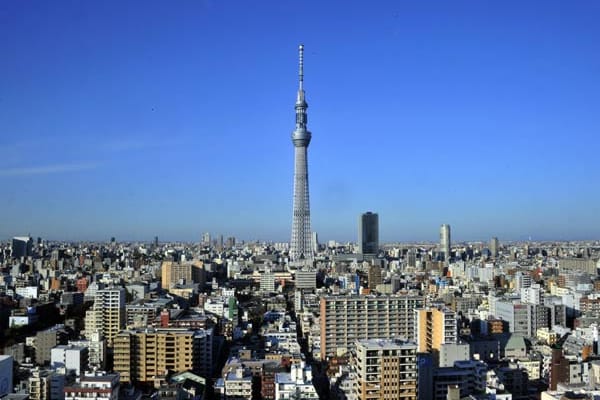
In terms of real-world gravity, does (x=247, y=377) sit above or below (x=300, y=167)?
below

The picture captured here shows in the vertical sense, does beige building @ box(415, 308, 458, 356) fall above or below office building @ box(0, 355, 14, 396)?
above

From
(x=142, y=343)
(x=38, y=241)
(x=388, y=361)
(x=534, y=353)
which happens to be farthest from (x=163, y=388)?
(x=38, y=241)

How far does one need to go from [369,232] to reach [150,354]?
2867cm

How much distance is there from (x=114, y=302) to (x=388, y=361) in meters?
6.55

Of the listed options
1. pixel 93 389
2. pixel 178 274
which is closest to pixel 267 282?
pixel 178 274

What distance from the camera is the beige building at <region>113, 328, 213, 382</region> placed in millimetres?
8797

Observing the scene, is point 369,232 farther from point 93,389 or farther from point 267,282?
point 93,389

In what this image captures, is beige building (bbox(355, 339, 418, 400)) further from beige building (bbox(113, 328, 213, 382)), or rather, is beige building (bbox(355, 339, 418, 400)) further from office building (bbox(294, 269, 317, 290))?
office building (bbox(294, 269, 317, 290))

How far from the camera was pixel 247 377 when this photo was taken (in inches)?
314

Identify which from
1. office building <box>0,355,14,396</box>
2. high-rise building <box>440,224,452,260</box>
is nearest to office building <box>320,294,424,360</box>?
office building <box>0,355,14,396</box>

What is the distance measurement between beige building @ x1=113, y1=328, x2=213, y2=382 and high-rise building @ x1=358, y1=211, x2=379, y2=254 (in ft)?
92.3

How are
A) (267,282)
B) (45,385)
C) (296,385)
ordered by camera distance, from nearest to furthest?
(296,385)
(45,385)
(267,282)

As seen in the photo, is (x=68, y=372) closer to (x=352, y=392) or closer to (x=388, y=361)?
(x=352, y=392)

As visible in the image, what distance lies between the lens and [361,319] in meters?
10.5
